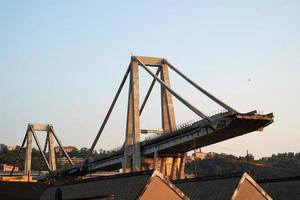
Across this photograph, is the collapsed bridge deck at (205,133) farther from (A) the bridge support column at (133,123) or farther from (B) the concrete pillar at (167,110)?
(B) the concrete pillar at (167,110)

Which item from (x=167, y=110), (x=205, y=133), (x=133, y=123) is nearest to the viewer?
(x=205, y=133)

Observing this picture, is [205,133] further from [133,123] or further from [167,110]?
[167,110]

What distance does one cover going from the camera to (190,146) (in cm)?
7994

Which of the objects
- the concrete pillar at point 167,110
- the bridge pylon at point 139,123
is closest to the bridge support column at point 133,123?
the bridge pylon at point 139,123

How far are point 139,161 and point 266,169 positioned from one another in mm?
115669

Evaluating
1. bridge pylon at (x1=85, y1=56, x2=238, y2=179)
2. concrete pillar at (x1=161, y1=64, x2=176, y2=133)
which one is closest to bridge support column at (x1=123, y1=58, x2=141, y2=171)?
bridge pylon at (x1=85, y1=56, x2=238, y2=179)

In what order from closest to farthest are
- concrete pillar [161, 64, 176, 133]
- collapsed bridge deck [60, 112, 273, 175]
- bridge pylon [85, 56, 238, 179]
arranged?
1. collapsed bridge deck [60, 112, 273, 175]
2. bridge pylon [85, 56, 238, 179]
3. concrete pillar [161, 64, 176, 133]

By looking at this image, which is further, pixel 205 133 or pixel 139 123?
pixel 139 123

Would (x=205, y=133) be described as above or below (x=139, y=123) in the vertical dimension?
below

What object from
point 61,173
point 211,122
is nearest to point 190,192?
point 211,122

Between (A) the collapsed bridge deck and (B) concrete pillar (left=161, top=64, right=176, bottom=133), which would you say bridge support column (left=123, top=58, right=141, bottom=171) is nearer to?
(A) the collapsed bridge deck

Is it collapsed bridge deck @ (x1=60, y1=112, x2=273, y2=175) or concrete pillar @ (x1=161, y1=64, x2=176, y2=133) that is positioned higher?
concrete pillar @ (x1=161, y1=64, x2=176, y2=133)

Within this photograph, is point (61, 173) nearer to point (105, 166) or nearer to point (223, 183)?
point (105, 166)

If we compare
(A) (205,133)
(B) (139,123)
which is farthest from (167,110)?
(A) (205,133)
